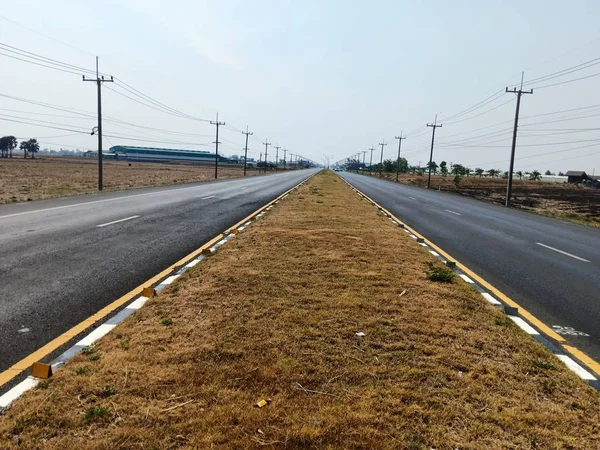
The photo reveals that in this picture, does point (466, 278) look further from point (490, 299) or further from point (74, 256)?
point (74, 256)

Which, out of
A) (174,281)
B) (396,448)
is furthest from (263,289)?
(396,448)

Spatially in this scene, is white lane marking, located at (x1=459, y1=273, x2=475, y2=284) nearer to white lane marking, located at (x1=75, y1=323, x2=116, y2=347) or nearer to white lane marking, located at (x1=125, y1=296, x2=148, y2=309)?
white lane marking, located at (x1=125, y1=296, x2=148, y2=309)

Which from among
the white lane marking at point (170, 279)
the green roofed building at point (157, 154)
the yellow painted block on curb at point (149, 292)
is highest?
the green roofed building at point (157, 154)

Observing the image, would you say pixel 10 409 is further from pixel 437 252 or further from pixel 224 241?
pixel 437 252

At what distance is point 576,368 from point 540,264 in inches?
219

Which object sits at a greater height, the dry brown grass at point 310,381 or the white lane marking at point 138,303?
the dry brown grass at point 310,381

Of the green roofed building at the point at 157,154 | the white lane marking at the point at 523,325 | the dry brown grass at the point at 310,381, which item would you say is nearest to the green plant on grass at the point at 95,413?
the dry brown grass at the point at 310,381

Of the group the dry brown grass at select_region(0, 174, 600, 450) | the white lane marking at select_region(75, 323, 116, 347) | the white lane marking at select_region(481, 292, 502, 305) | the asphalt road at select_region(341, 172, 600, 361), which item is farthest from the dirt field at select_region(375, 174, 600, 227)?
the white lane marking at select_region(75, 323, 116, 347)

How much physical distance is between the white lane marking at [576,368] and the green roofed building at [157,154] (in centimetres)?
18050

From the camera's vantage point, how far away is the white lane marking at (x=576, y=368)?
3.68 meters

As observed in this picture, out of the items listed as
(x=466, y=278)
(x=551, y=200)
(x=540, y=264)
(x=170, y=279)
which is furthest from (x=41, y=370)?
(x=551, y=200)

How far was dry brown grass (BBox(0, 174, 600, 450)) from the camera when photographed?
2627 millimetres

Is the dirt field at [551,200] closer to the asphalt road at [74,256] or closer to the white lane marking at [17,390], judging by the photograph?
the asphalt road at [74,256]

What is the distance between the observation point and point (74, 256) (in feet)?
25.1
